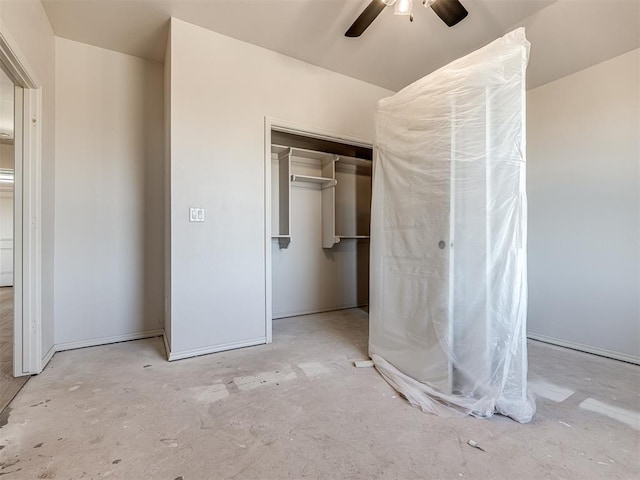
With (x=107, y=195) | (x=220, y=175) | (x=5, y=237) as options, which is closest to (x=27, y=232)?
(x=107, y=195)

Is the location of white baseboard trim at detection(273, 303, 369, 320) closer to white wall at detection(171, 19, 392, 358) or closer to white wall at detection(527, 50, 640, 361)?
white wall at detection(171, 19, 392, 358)

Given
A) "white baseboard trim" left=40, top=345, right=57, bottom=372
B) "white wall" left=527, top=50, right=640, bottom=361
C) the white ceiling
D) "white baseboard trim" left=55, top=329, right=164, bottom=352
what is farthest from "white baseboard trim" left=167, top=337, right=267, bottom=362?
"white wall" left=527, top=50, right=640, bottom=361

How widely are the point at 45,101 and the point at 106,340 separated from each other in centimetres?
200

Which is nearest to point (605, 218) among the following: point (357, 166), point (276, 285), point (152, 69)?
point (357, 166)

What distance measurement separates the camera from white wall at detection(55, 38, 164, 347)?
2.59 m

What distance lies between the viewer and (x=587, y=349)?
269 centimetres

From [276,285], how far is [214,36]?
2.59 metres

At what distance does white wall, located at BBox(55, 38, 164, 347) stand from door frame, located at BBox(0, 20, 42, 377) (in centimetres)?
50

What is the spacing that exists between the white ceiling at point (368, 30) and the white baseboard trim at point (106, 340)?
101 inches

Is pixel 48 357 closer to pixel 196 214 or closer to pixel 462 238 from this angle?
pixel 196 214

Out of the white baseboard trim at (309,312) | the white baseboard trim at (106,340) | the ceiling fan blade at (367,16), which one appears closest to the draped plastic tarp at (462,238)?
the ceiling fan blade at (367,16)

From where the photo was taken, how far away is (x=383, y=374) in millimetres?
2145

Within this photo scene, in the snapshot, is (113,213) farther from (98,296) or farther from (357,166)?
(357,166)

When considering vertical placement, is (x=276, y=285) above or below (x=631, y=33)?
below
